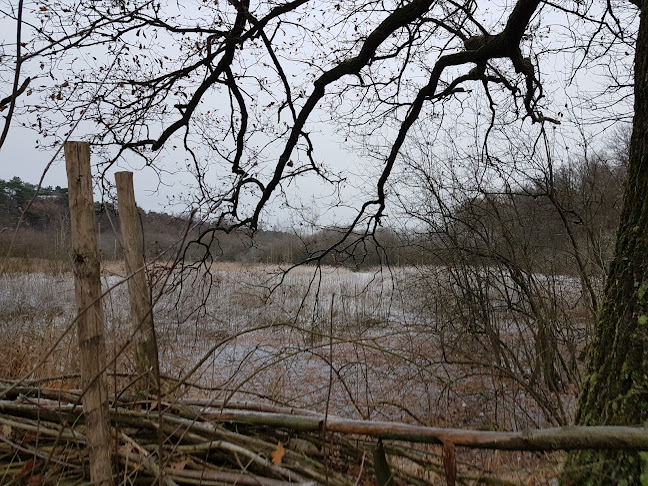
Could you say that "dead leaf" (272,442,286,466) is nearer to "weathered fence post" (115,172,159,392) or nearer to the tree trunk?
"weathered fence post" (115,172,159,392)

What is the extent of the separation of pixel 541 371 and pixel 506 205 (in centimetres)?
268

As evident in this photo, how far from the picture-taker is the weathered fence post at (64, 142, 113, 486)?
166cm

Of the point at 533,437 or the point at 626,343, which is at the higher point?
the point at 626,343

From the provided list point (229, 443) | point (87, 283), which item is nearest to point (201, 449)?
point (229, 443)

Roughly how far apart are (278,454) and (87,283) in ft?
3.40

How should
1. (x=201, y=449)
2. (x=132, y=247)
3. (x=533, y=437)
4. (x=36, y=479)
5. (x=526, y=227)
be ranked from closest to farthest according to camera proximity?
(x=533, y=437), (x=36, y=479), (x=201, y=449), (x=132, y=247), (x=526, y=227)

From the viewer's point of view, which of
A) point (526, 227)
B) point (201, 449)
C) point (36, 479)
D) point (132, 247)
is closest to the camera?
point (36, 479)

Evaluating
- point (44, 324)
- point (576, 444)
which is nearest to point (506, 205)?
point (576, 444)

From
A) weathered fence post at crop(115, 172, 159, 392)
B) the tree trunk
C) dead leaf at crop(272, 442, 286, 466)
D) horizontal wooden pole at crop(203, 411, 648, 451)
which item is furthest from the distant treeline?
horizontal wooden pole at crop(203, 411, 648, 451)

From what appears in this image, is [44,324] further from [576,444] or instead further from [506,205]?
[576,444]

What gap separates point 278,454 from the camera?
1.96 meters

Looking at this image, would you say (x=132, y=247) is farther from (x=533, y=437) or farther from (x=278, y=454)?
(x=533, y=437)

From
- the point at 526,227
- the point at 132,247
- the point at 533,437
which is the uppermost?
the point at 526,227

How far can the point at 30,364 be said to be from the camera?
5574 millimetres
